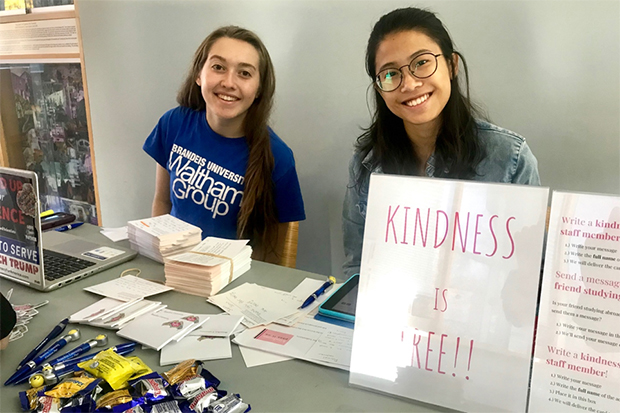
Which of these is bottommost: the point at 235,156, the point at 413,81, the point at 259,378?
the point at 259,378

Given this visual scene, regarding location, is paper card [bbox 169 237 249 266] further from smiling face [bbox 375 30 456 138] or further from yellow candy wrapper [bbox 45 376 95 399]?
smiling face [bbox 375 30 456 138]

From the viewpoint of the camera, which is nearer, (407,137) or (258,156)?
(407,137)

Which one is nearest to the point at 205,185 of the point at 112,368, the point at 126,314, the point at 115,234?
the point at 115,234

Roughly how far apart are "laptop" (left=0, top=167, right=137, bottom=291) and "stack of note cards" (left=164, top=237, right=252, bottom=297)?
0.25 meters

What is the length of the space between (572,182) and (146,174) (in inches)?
87.3

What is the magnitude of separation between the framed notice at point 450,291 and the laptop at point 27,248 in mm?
766

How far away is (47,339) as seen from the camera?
30.9 inches

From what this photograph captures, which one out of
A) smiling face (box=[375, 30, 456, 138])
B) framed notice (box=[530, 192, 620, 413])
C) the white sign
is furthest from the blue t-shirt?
the white sign

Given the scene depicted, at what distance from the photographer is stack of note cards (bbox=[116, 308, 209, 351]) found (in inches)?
30.9

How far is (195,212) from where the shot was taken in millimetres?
1748

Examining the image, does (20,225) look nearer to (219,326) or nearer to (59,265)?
(59,265)

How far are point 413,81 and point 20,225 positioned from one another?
43.2 inches

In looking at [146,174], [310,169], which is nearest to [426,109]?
[310,169]

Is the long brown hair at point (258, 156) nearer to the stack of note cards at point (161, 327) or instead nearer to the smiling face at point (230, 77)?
the smiling face at point (230, 77)
